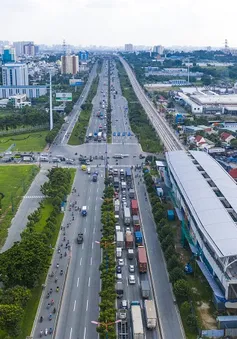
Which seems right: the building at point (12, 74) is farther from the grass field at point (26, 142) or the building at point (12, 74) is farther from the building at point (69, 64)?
the grass field at point (26, 142)

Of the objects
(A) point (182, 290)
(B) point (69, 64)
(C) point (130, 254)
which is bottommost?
(C) point (130, 254)

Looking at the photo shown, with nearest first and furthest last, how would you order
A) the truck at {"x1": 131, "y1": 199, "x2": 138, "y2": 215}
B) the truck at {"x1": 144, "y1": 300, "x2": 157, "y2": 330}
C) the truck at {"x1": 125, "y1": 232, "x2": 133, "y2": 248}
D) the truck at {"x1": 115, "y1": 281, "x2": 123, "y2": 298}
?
the truck at {"x1": 144, "y1": 300, "x2": 157, "y2": 330}, the truck at {"x1": 115, "y1": 281, "x2": 123, "y2": 298}, the truck at {"x1": 125, "y1": 232, "x2": 133, "y2": 248}, the truck at {"x1": 131, "y1": 199, "x2": 138, "y2": 215}

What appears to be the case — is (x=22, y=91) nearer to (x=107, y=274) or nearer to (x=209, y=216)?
(x=209, y=216)

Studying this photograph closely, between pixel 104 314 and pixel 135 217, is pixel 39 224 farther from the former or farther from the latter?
pixel 104 314

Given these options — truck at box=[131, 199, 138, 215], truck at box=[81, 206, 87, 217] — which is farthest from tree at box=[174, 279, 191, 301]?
truck at box=[81, 206, 87, 217]

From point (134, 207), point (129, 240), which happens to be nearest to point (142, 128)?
point (134, 207)

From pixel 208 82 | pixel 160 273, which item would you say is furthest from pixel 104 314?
pixel 208 82

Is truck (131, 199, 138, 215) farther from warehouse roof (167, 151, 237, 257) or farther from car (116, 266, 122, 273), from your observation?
car (116, 266, 122, 273)
